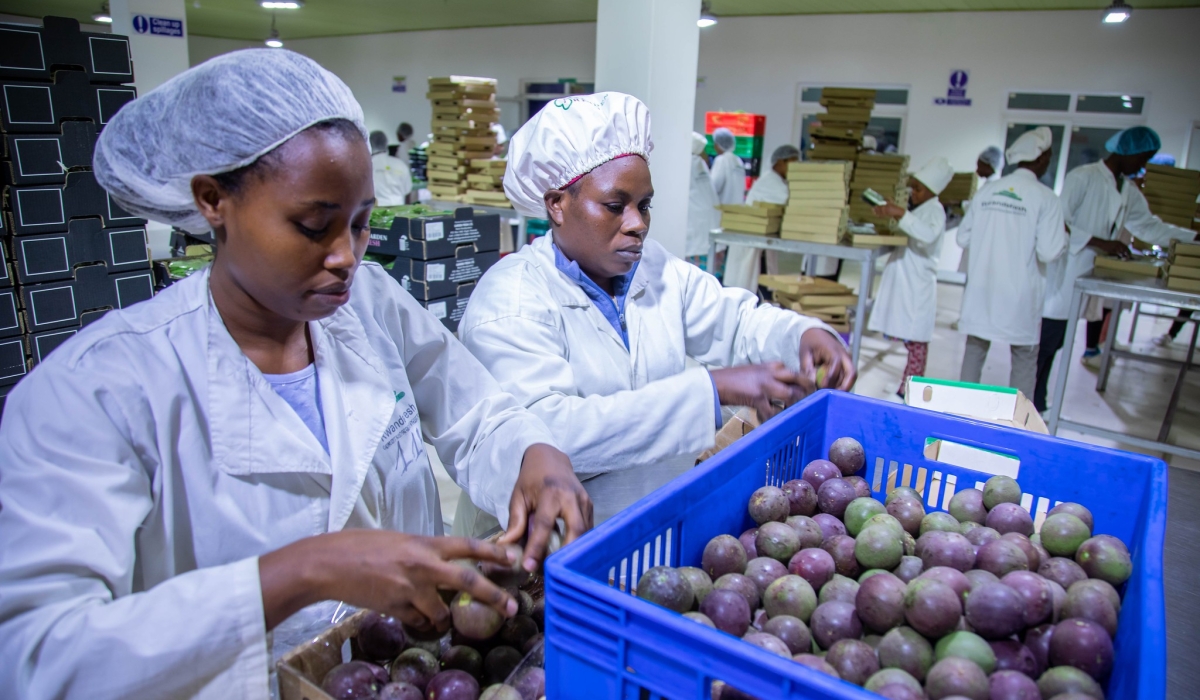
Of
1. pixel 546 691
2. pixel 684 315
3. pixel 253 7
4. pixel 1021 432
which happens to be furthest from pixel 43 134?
pixel 253 7

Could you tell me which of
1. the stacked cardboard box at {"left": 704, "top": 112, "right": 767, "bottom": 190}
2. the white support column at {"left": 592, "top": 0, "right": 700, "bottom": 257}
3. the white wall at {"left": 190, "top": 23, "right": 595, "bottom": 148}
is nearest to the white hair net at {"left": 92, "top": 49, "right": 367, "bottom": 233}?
the white support column at {"left": 592, "top": 0, "right": 700, "bottom": 257}

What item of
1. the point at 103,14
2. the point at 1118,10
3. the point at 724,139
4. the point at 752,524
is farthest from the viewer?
the point at 103,14

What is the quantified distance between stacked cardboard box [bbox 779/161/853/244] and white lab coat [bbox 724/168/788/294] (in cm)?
164

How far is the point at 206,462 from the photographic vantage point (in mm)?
1026

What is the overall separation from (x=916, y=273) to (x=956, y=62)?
18.8ft

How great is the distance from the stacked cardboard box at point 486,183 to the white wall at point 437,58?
5794 mm

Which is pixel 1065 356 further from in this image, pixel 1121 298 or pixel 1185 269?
pixel 1185 269

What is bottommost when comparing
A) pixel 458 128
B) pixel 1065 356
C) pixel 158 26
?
pixel 1065 356

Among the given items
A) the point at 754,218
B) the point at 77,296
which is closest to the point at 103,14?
the point at 77,296

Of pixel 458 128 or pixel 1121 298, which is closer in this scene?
pixel 1121 298

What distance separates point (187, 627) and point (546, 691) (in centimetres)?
42

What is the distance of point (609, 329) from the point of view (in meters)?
1.76

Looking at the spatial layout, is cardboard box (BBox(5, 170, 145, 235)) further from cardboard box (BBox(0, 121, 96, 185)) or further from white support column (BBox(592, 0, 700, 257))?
white support column (BBox(592, 0, 700, 257))

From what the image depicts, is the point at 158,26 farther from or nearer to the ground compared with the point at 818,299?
farther from the ground
